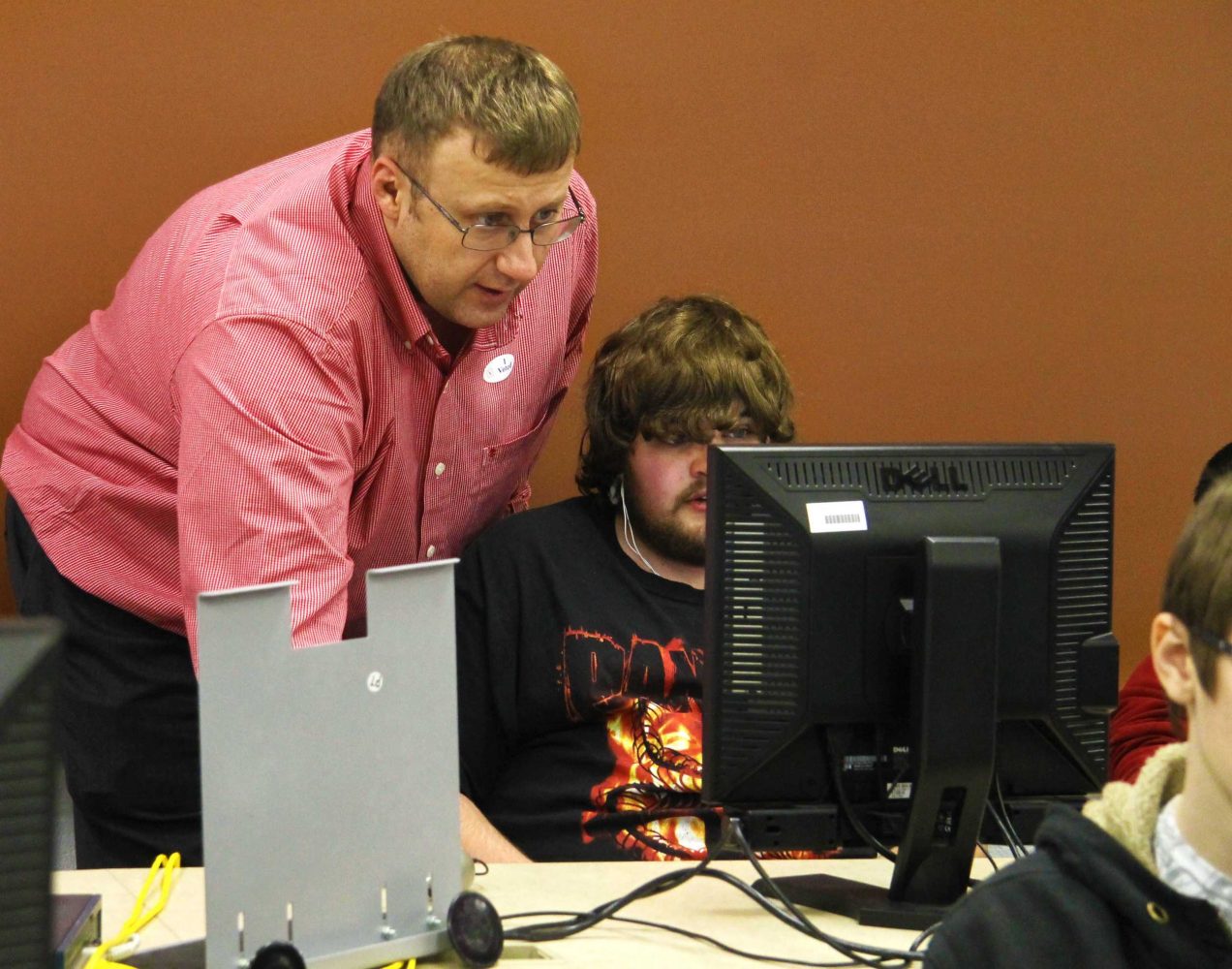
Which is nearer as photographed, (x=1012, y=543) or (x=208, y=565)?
(x=1012, y=543)

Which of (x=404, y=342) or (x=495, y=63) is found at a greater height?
(x=495, y=63)

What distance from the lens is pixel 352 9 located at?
2.38 meters

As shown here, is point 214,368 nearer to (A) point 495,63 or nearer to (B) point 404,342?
(B) point 404,342

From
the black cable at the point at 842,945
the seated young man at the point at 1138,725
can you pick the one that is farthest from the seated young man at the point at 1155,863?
the seated young man at the point at 1138,725

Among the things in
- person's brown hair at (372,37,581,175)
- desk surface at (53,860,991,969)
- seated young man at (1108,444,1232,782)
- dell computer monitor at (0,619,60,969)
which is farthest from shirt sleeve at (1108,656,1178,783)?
dell computer monitor at (0,619,60,969)

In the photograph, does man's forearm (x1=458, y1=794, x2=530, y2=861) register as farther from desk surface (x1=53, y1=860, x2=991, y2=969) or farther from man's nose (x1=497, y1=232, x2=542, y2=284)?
man's nose (x1=497, y1=232, x2=542, y2=284)

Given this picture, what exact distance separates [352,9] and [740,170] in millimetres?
686

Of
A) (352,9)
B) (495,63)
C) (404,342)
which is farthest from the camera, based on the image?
(352,9)

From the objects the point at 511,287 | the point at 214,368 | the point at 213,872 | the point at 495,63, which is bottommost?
the point at 213,872

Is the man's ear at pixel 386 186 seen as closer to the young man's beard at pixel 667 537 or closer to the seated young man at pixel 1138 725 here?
the young man's beard at pixel 667 537

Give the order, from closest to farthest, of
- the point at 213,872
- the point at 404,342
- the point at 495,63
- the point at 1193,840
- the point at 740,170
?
the point at 1193,840
the point at 213,872
the point at 495,63
the point at 404,342
the point at 740,170

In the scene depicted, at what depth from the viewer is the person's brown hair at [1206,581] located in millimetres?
1106

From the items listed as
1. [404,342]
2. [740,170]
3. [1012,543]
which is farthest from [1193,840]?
[740,170]

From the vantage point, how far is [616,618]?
7.01 feet
